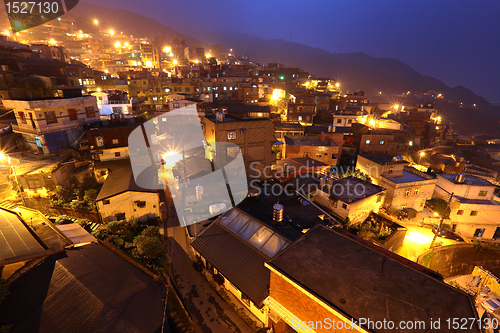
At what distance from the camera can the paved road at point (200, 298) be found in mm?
13844

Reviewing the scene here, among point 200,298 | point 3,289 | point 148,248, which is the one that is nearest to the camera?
point 3,289

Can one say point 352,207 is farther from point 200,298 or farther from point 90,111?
point 90,111

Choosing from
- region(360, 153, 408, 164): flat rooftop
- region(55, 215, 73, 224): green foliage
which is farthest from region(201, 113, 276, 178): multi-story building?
region(55, 215, 73, 224): green foliage

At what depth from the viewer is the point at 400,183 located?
28.5 meters

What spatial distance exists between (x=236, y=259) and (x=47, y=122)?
99.9 feet

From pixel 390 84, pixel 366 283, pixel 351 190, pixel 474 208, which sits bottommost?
pixel 474 208

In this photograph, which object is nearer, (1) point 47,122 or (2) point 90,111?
(1) point 47,122

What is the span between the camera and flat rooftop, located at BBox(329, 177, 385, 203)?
77.3 ft

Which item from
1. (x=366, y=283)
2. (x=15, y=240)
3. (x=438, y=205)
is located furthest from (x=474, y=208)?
(x=15, y=240)

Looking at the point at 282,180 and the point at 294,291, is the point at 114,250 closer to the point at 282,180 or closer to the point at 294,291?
the point at 294,291

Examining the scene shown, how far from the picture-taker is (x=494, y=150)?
49938 mm

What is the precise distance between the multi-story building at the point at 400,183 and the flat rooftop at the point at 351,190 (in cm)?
509

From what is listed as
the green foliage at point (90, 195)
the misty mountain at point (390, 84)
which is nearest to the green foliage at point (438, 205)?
the green foliage at point (90, 195)

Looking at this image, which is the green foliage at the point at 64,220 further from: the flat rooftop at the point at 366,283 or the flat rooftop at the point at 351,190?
the flat rooftop at the point at 351,190
